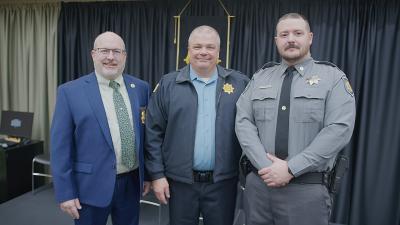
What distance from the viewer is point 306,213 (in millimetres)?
1498

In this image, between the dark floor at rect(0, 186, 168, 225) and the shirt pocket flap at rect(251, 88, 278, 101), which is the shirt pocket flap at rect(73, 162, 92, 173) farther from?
the dark floor at rect(0, 186, 168, 225)

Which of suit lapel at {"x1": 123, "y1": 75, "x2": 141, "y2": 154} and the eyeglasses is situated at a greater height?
the eyeglasses

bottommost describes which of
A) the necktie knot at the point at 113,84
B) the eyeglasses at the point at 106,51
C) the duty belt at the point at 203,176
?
the duty belt at the point at 203,176

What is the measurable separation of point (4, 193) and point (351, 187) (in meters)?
3.59

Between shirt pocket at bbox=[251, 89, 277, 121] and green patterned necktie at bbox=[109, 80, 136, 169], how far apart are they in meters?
0.68

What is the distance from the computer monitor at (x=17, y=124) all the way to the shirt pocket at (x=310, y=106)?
3.18m

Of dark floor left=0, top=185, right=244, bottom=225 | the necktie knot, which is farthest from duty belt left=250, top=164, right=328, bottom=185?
dark floor left=0, top=185, right=244, bottom=225

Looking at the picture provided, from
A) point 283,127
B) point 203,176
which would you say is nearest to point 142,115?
point 203,176

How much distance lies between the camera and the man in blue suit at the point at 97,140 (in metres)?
1.64

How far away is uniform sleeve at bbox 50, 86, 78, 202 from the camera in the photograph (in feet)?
5.35

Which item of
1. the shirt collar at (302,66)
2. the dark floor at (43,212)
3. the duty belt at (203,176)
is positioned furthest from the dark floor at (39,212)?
the shirt collar at (302,66)

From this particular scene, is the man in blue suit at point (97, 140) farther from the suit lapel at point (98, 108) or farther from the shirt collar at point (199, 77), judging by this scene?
the shirt collar at point (199, 77)

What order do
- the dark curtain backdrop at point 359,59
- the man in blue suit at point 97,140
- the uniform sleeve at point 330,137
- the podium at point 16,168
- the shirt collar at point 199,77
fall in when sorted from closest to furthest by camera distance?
the uniform sleeve at point 330,137 → the man in blue suit at point 97,140 → the shirt collar at point 199,77 → the dark curtain backdrop at point 359,59 → the podium at point 16,168

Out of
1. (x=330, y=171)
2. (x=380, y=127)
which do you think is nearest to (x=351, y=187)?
(x=380, y=127)
